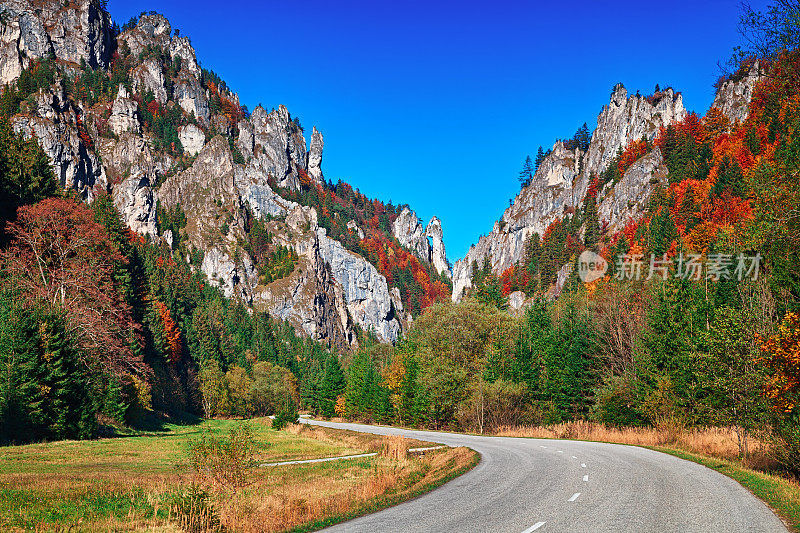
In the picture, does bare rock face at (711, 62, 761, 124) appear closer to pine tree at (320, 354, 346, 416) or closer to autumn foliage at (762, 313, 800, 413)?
pine tree at (320, 354, 346, 416)

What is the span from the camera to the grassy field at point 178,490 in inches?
494

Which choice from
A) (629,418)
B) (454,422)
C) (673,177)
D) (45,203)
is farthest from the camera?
(673,177)

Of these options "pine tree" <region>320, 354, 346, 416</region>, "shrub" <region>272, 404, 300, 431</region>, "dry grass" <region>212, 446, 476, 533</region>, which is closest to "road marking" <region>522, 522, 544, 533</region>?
"dry grass" <region>212, 446, 476, 533</region>

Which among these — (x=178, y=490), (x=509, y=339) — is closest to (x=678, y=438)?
(x=178, y=490)

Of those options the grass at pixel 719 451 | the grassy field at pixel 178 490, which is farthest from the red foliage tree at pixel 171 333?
the grass at pixel 719 451

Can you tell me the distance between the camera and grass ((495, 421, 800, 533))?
1292cm

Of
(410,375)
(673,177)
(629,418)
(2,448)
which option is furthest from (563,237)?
(2,448)

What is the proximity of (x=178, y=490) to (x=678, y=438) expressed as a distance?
1000 inches

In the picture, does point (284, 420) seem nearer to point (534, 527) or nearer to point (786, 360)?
point (534, 527)

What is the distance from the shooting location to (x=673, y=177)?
127 meters

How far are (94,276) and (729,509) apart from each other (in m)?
46.8

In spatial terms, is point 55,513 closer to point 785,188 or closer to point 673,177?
point 785,188

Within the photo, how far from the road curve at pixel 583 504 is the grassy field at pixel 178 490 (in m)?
1.62

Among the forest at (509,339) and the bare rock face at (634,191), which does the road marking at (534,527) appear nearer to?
the forest at (509,339)
